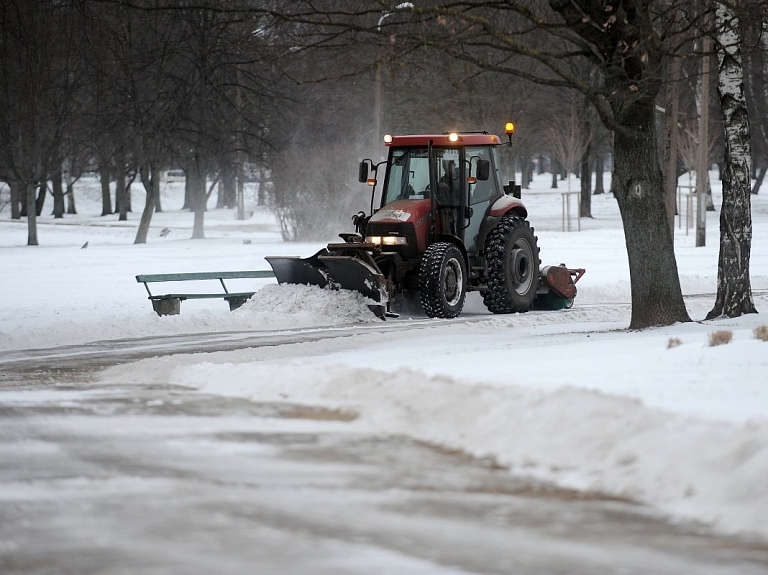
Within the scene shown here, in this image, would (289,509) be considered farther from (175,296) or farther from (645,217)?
(175,296)

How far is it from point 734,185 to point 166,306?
25.9ft

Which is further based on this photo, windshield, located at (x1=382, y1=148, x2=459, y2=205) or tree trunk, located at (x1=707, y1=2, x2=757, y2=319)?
windshield, located at (x1=382, y1=148, x2=459, y2=205)

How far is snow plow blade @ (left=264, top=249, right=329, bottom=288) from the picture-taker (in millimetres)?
17016

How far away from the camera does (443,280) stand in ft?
53.7

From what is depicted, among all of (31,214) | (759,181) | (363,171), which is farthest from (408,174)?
(759,181)

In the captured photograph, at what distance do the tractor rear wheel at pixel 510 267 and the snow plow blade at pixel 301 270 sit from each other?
234cm

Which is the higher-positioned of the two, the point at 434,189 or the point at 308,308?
the point at 434,189

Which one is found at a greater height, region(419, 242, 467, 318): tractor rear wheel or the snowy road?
region(419, 242, 467, 318): tractor rear wheel

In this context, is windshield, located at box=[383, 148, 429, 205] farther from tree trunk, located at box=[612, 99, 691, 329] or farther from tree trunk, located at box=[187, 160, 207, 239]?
tree trunk, located at box=[187, 160, 207, 239]

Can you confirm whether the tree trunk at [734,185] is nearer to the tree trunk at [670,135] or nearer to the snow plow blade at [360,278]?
the snow plow blade at [360,278]

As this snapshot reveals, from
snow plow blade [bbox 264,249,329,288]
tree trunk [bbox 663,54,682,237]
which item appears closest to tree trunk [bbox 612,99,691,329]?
snow plow blade [bbox 264,249,329,288]

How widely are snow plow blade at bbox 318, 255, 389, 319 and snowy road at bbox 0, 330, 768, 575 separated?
26.1 ft

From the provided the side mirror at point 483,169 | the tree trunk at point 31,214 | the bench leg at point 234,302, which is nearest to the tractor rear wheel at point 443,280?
the side mirror at point 483,169

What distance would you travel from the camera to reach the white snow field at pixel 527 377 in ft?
19.5
